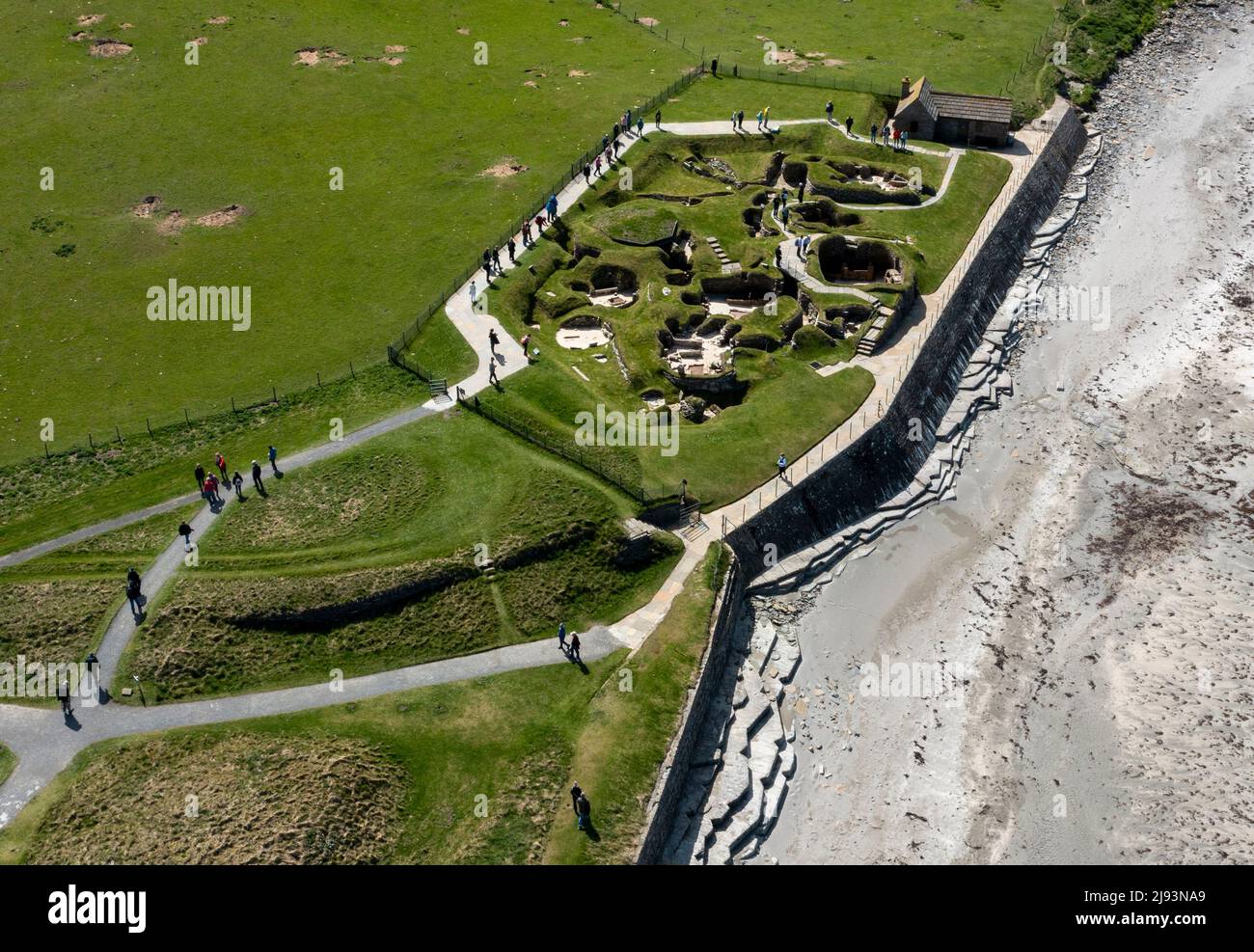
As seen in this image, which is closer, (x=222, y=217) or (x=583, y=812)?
(x=583, y=812)

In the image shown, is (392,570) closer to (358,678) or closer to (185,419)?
(358,678)

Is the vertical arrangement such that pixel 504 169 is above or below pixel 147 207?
above

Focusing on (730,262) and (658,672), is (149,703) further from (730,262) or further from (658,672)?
(730,262)

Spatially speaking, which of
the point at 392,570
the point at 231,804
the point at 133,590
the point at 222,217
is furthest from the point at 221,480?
the point at 222,217

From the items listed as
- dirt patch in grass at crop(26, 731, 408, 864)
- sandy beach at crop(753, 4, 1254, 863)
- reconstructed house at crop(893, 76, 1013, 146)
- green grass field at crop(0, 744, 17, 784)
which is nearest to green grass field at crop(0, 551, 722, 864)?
dirt patch in grass at crop(26, 731, 408, 864)

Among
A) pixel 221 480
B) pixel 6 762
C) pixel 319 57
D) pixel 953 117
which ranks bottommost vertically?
pixel 6 762

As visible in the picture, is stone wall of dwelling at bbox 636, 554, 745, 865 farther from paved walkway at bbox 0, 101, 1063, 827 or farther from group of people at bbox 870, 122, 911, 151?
group of people at bbox 870, 122, 911, 151
